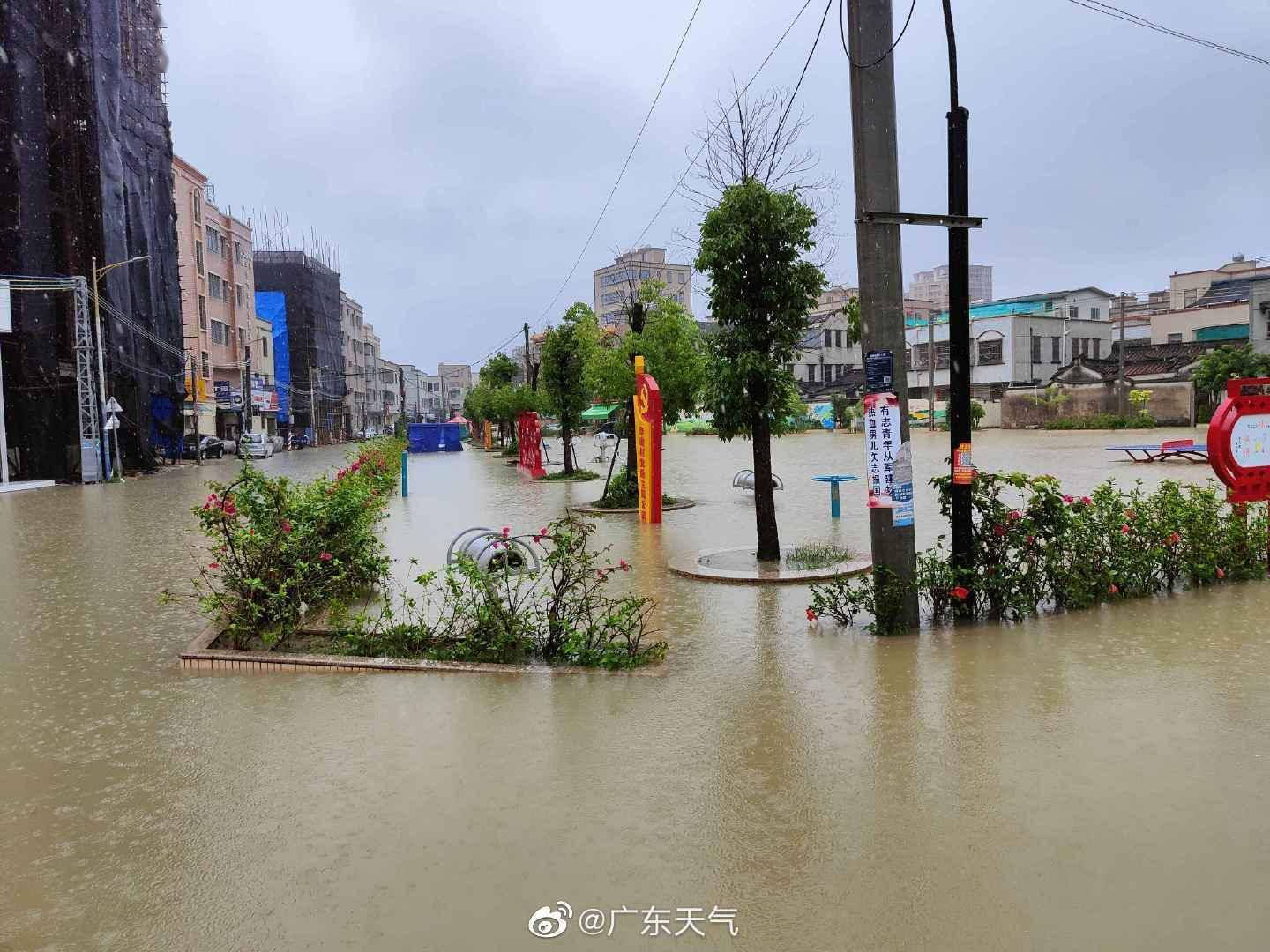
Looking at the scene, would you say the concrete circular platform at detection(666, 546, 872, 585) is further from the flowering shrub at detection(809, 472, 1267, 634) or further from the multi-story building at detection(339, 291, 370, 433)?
the multi-story building at detection(339, 291, 370, 433)

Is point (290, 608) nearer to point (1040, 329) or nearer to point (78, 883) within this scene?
point (78, 883)

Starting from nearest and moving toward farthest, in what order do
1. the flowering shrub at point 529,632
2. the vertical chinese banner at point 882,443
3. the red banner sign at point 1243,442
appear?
the flowering shrub at point 529,632, the vertical chinese banner at point 882,443, the red banner sign at point 1243,442

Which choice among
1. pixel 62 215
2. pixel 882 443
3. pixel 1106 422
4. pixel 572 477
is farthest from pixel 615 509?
pixel 1106 422

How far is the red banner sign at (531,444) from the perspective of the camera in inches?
1222

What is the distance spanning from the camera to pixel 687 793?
462 centimetres

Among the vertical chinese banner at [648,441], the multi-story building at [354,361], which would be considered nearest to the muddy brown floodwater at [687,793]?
the vertical chinese banner at [648,441]

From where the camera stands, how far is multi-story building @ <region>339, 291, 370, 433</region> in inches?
4245

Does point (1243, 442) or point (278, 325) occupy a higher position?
Result: point (278, 325)

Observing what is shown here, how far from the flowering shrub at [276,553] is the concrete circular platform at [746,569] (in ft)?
12.2

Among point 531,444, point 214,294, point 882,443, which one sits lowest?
point 882,443

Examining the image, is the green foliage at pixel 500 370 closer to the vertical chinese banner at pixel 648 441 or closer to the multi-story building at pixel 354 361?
the vertical chinese banner at pixel 648 441

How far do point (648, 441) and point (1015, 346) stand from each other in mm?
55468

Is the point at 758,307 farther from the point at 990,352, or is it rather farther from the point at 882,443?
the point at 990,352

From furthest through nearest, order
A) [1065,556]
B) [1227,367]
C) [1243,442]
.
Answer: [1227,367] → [1243,442] → [1065,556]
